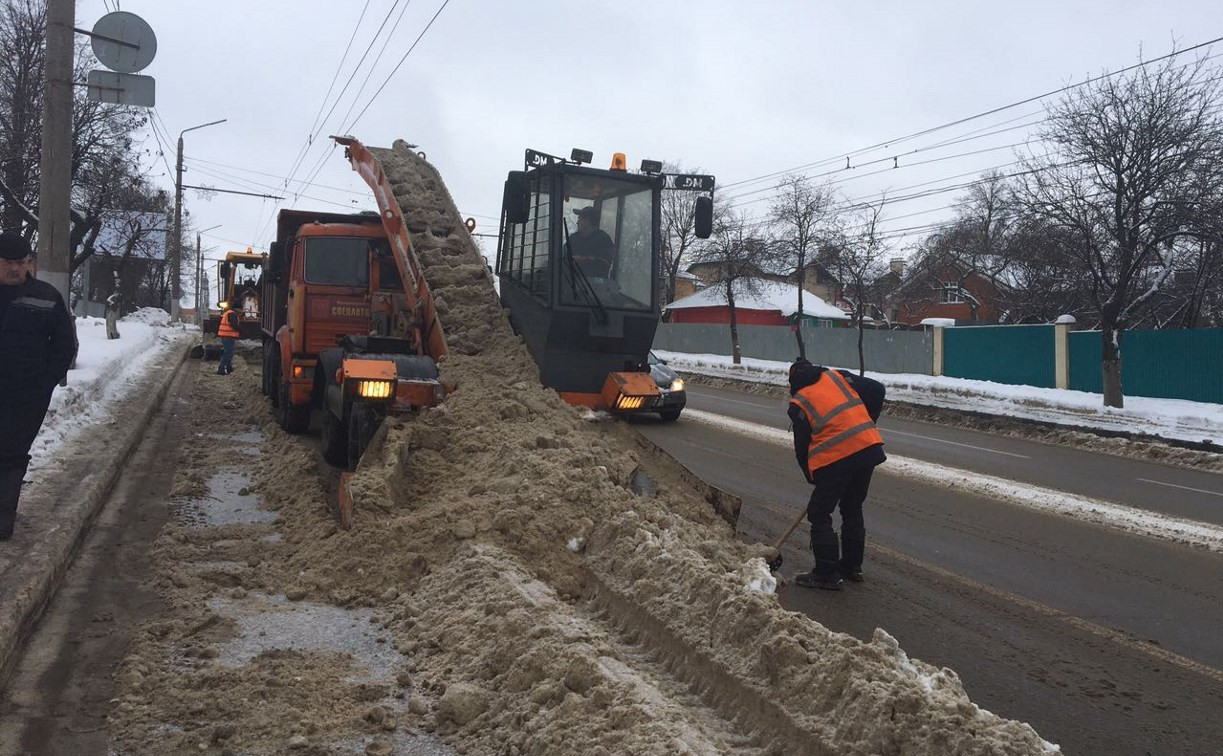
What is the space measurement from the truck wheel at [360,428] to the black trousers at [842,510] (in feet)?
11.4

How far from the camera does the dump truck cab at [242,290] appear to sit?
67.4 feet

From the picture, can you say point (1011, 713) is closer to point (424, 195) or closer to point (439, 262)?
point (439, 262)

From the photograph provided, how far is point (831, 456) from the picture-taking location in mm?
6543

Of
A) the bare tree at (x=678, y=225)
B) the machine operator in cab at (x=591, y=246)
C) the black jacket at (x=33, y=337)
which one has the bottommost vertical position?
the black jacket at (x=33, y=337)

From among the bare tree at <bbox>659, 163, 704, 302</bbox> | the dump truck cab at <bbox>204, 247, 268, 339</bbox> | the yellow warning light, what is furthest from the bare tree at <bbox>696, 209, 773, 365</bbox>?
the yellow warning light

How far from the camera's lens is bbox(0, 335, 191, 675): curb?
4656 millimetres

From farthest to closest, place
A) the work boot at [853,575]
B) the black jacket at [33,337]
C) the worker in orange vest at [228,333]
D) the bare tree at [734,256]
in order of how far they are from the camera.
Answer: the bare tree at [734,256]
the worker in orange vest at [228,333]
the work boot at [853,575]
the black jacket at [33,337]

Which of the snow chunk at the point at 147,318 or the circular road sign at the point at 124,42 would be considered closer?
the circular road sign at the point at 124,42

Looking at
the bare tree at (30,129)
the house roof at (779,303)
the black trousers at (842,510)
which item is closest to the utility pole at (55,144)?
the black trousers at (842,510)

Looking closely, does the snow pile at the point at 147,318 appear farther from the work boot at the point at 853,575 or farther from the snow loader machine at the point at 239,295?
the work boot at the point at 853,575

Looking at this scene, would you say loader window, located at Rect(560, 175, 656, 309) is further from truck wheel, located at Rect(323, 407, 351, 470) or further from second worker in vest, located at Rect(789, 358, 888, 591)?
truck wheel, located at Rect(323, 407, 351, 470)

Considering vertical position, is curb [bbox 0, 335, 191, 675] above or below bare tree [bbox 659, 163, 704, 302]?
below

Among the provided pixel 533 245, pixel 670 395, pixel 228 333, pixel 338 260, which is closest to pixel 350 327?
pixel 338 260

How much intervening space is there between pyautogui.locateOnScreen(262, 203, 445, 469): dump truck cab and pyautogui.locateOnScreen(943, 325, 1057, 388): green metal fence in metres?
21.0
